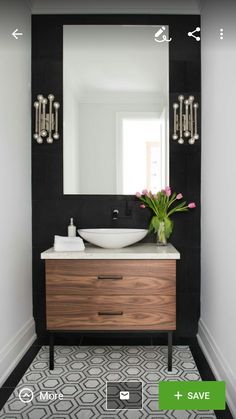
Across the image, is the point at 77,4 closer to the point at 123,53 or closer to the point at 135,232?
the point at 135,232

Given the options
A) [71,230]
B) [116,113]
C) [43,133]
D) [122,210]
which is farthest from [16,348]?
[116,113]

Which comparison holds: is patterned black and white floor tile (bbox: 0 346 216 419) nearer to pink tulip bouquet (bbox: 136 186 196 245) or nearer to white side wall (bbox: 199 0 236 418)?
white side wall (bbox: 199 0 236 418)

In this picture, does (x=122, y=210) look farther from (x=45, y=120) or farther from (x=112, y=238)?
Result: (x=45, y=120)

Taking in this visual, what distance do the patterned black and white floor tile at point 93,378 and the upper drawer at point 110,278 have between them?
33cm

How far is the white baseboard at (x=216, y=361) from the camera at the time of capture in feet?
2.85

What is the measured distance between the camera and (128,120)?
6.39ft

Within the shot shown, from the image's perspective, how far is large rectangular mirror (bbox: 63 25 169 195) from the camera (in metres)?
1.91

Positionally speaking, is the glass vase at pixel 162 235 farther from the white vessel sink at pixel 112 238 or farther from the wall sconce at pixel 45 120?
the wall sconce at pixel 45 120

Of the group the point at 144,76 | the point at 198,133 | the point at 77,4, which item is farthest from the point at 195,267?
the point at 77,4

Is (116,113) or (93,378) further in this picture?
(116,113)

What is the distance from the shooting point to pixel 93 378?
133 centimetres

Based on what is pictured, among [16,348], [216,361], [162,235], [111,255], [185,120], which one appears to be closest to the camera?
[216,361]

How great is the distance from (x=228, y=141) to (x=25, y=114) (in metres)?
1.11

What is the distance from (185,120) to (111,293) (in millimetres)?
1050
